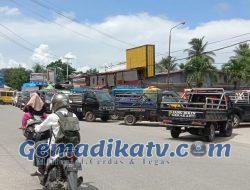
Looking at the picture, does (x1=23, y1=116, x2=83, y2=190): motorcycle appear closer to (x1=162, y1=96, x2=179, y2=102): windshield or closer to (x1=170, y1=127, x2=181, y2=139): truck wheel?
(x1=170, y1=127, x2=181, y2=139): truck wheel

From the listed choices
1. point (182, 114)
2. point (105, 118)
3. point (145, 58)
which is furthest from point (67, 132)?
point (145, 58)

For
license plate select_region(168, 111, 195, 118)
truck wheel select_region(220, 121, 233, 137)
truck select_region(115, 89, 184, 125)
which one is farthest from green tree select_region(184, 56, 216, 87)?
license plate select_region(168, 111, 195, 118)

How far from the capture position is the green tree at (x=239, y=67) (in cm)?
5525

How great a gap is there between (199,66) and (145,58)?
9.89 metres

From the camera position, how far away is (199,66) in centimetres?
5903

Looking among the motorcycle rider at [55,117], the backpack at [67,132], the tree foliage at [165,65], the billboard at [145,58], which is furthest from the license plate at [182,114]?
the tree foliage at [165,65]

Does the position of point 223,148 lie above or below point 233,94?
below

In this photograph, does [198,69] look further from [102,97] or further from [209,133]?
[209,133]

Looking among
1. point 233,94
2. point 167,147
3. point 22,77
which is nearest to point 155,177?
point 167,147

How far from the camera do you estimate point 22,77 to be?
422 ft

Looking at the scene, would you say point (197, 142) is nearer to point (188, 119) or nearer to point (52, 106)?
point (188, 119)

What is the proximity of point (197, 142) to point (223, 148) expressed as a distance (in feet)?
4.95

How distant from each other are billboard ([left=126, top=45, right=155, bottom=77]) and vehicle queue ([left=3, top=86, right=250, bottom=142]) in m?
19.0

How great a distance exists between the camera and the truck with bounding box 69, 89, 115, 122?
2733 centimetres
